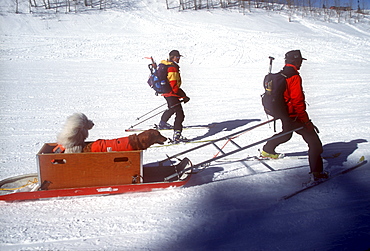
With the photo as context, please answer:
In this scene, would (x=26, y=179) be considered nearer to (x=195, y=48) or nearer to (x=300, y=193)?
(x=300, y=193)

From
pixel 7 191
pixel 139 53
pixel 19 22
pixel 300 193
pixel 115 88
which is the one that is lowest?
pixel 300 193

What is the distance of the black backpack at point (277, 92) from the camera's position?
14.7 feet

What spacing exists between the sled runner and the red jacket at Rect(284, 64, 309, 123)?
5.92ft

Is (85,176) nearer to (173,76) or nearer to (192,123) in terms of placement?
(173,76)

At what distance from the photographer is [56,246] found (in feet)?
10.8

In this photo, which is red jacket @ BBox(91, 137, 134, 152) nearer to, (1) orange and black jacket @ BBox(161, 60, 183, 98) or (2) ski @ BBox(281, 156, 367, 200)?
(2) ski @ BBox(281, 156, 367, 200)

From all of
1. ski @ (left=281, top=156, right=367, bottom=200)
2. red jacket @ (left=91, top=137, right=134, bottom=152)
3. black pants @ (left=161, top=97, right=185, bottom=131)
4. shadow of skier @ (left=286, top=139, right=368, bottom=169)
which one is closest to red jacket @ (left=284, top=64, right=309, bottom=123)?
ski @ (left=281, top=156, right=367, bottom=200)

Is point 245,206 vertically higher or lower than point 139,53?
lower

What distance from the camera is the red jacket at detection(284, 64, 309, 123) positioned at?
4.50 m

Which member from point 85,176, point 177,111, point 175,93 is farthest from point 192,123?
point 85,176

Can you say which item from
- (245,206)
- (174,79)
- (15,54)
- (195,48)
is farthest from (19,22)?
(245,206)

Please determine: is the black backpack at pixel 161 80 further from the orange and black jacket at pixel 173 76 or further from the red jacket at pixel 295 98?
the red jacket at pixel 295 98

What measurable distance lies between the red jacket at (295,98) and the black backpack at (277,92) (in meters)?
0.07

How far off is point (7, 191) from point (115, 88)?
770 centimetres
